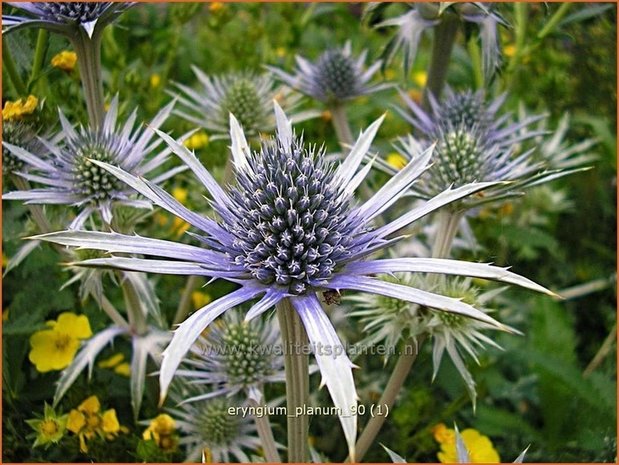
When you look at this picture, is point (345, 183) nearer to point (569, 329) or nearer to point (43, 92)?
point (43, 92)

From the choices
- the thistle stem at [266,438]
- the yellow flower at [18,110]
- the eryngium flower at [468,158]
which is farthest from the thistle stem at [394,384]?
the yellow flower at [18,110]

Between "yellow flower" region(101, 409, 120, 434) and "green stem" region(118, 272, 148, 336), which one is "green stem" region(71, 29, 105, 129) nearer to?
"green stem" region(118, 272, 148, 336)

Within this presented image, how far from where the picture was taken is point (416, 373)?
5.74 feet

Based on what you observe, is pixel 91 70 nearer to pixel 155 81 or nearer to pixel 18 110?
pixel 18 110

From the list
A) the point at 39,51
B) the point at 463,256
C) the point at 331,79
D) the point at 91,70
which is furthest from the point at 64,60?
the point at 463,256

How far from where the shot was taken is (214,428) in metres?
1.41

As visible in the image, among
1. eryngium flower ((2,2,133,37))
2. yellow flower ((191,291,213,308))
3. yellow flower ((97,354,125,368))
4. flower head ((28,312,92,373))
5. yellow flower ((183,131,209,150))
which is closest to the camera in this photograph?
eryngium flower ((2,2,133,37))

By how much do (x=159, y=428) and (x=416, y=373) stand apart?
0.70 meters

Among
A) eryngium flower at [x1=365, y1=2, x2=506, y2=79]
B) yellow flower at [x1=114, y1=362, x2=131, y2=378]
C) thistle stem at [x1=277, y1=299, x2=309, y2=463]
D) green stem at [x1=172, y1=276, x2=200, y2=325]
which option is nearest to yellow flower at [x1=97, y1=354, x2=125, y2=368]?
yellow flower at [x1=114, y1=362, x2=131, y2=378]

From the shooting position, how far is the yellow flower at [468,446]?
4.86 ft

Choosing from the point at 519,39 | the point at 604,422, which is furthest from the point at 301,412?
the point at 519,39

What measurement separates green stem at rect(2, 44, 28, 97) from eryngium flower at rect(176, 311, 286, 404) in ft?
2.14

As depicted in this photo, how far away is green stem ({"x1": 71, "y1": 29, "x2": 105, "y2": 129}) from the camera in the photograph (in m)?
1.28

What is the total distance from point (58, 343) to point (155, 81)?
40.9 inches
